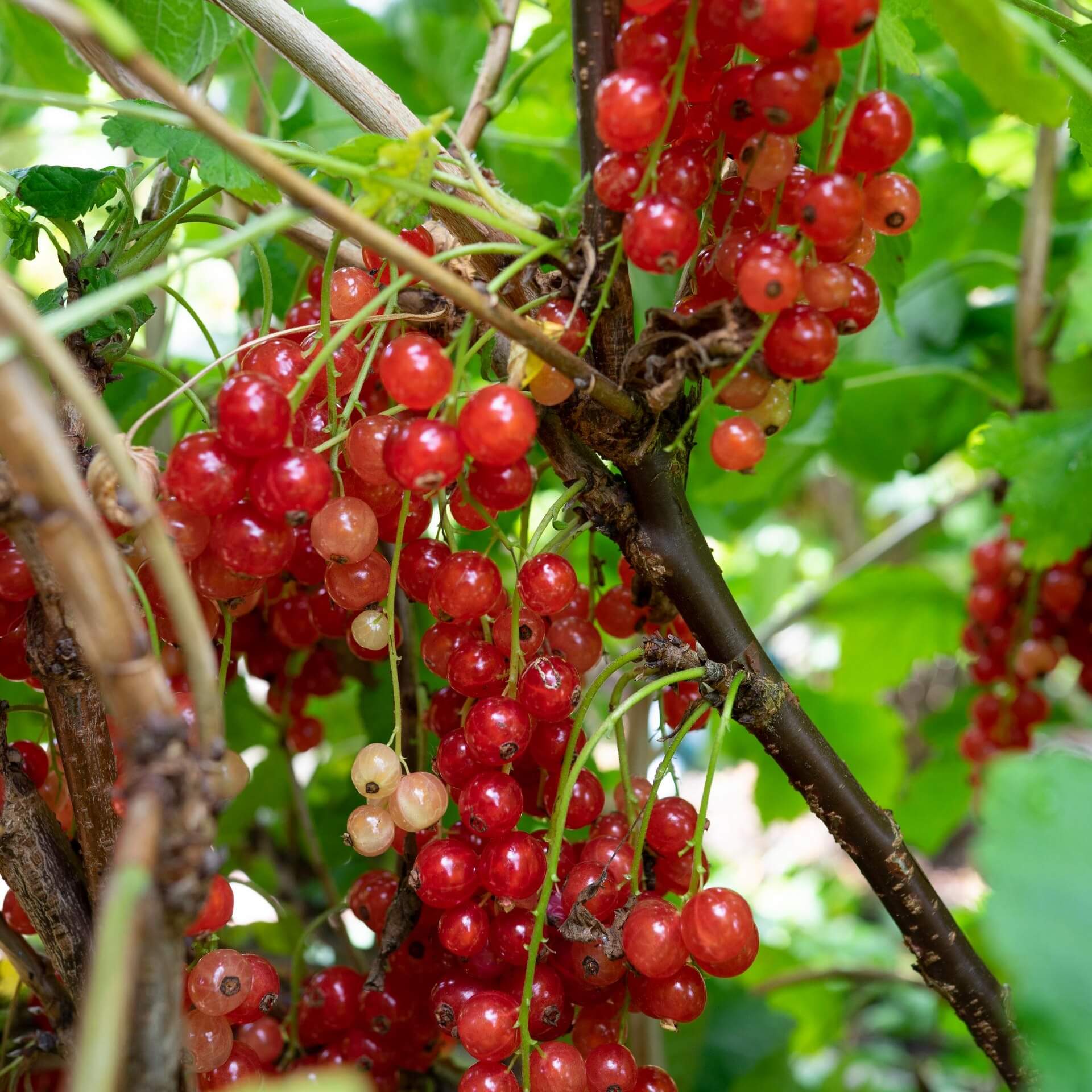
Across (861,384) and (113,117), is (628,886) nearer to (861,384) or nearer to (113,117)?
(113,117)

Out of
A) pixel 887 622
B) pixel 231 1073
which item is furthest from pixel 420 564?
pixel 887 622

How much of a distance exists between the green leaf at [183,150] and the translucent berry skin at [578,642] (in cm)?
27

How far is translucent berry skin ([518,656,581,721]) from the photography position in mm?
457

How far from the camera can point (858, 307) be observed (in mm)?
446

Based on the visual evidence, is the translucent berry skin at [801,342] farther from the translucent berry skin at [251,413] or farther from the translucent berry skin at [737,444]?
the translucent berry skin at [251,413]

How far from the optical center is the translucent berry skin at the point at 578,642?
555mm

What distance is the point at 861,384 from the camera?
1.06 metres

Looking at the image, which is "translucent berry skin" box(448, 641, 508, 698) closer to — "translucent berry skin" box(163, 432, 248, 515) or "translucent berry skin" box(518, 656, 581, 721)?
"translucent berry skin" box(518, 656, 581, 721)

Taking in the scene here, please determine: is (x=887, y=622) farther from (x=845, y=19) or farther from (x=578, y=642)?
(x=845, y=19)

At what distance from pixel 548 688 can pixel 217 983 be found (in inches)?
7.3

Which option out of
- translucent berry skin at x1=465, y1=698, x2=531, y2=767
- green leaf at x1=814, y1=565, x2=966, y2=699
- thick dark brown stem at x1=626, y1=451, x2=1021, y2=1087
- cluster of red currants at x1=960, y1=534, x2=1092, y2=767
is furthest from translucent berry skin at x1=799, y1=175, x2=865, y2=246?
green leaf at x1=814, y1=565, x2=966, y2=699

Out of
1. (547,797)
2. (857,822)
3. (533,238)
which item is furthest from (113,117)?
(857,822)

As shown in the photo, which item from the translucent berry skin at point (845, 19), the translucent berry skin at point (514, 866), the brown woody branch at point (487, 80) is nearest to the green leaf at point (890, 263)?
the brown woody branch at point (487, 80)

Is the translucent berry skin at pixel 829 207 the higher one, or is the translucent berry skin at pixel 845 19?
the translucent berry skin at pixel 845 19
